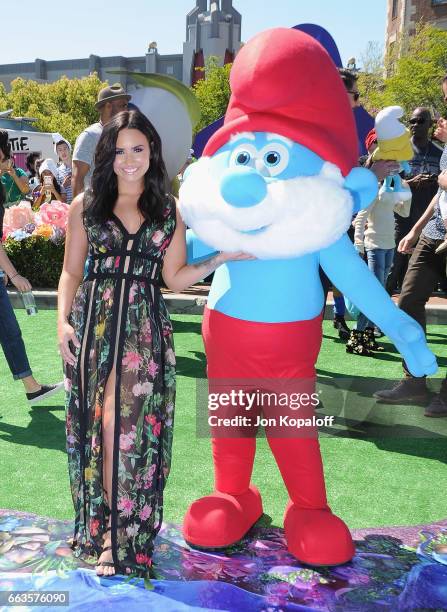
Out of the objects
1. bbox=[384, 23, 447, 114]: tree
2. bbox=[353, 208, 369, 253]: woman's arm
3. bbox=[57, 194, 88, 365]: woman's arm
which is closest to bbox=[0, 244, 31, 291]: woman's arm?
bbox=[57, 194, 88, 365]: woman's arm

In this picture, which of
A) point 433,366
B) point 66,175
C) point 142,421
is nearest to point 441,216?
point 433,366

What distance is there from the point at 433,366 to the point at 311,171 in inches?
31.9

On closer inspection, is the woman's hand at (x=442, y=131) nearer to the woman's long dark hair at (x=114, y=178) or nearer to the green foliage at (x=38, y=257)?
the woman's long dark hair at (x=114, y=178)

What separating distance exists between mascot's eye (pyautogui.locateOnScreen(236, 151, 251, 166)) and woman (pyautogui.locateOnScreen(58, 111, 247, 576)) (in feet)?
0.92

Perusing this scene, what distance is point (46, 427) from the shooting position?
12.6 ft

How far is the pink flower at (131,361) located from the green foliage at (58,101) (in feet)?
126

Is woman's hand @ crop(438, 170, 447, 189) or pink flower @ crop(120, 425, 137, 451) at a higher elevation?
woman's hand @ crop(438, 170, 447, 189)

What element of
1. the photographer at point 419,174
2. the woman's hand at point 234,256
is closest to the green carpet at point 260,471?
the woman's hand at point 234,256

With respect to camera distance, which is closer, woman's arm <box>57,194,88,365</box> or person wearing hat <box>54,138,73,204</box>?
woman's arm <box>57,194,88,365</box>

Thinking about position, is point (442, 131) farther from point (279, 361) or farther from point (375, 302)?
point (279, 361)

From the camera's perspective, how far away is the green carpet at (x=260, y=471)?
2.89 meters

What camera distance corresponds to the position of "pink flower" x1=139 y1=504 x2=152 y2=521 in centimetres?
229

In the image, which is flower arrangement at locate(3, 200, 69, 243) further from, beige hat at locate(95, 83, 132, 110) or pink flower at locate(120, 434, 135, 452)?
pink flower at locate(120, 434, 135, 452)

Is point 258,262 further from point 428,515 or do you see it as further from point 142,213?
point 428,515
